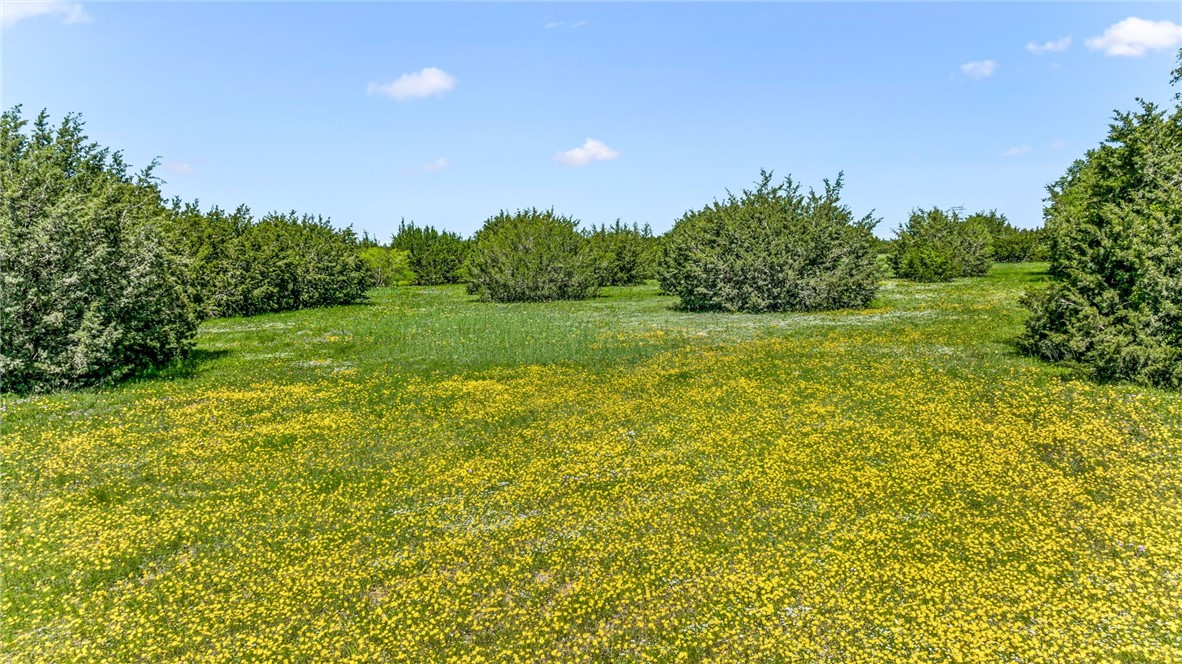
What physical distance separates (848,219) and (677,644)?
3274 cm

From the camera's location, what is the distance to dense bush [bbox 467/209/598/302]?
44.4 meters

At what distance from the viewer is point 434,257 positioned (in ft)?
233

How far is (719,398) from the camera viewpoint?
15867 mm

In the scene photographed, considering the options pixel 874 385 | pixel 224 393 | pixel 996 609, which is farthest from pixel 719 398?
pixel 224 393

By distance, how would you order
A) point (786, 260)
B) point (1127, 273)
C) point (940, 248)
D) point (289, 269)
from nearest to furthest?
point (1127, 273), point (786, 260), point (289, 269), point (940, 248)

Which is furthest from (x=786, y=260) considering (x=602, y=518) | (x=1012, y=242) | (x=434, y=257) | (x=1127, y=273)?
(x=1012, y=242)

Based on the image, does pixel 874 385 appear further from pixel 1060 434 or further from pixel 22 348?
pixel 22 348

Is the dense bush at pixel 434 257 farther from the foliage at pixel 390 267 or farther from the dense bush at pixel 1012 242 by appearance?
the dense bush at pixel 1012 242

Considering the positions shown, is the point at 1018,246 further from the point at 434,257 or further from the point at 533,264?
the point at 434,257

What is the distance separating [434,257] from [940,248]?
51.2 m

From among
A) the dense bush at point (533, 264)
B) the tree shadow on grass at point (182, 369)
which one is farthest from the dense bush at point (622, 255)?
the tree shadow on grass at point (182, 369)

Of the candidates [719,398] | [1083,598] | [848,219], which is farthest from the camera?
[848,219]

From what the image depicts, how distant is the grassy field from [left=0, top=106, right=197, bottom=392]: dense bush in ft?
5.22

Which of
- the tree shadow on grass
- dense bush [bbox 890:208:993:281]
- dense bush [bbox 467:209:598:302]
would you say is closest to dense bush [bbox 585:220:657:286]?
dense bush [bbox 467:209:598:302]
